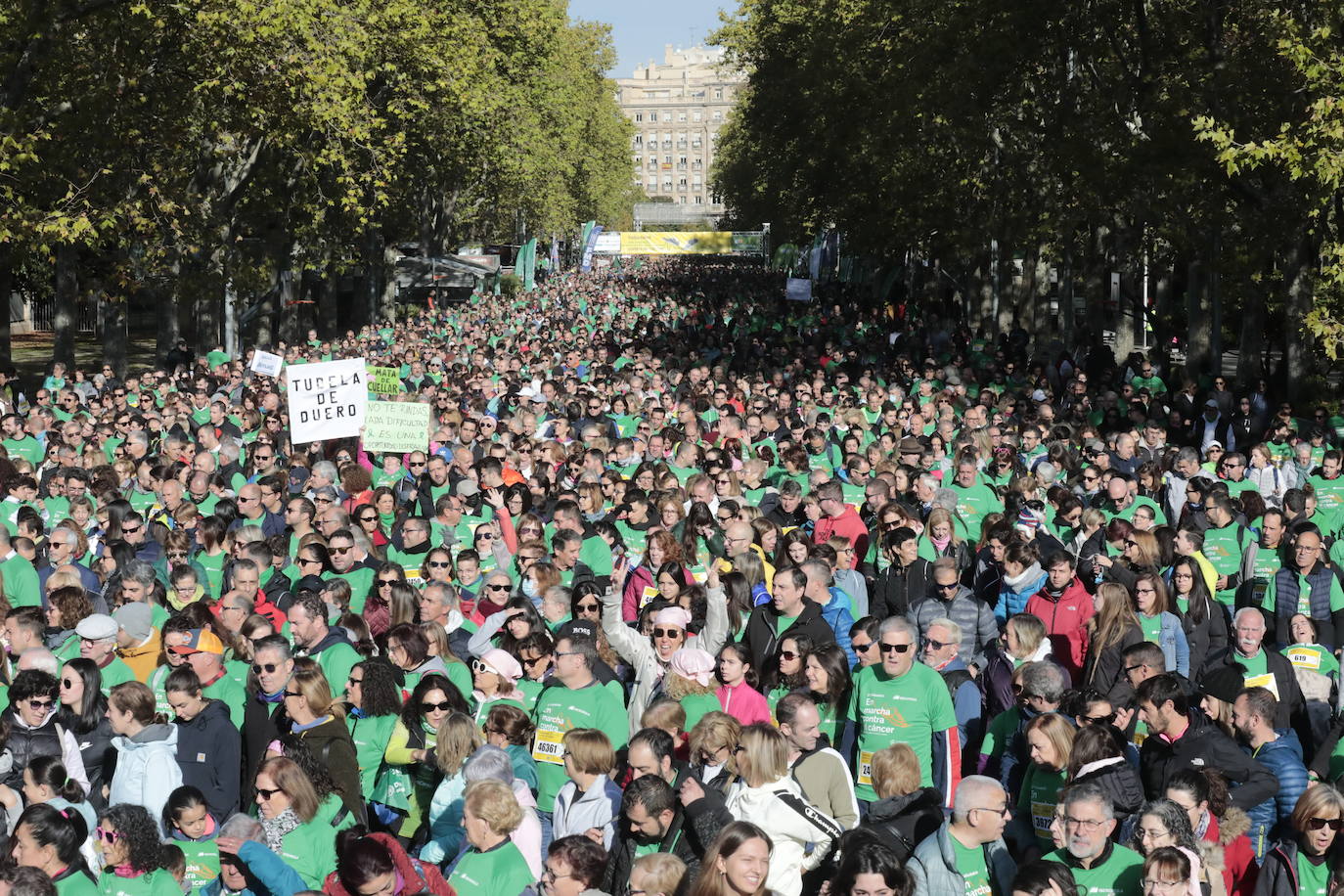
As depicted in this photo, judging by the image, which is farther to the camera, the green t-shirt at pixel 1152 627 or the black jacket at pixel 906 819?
the green t-shirt at pixel 1152 627

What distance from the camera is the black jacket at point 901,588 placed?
1027 centimetres

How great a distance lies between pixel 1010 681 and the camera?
320 inches

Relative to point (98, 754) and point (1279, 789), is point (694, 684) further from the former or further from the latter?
point (98, 754)

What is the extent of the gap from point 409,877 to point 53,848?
1.26 meters

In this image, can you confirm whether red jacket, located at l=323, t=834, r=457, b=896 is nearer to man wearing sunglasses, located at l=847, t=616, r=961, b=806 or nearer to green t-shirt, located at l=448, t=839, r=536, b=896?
green t-shirt, located at l=448, t=839, r=536, b=896

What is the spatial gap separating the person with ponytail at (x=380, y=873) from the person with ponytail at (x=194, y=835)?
720mm

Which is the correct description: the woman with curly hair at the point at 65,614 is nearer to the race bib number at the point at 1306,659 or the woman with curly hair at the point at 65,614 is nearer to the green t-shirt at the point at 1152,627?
the green t-shirt at the point at 1152,627

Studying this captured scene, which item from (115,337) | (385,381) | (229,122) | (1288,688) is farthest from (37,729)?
(115,337)

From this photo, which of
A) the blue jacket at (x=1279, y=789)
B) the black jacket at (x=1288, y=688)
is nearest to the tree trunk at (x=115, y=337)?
the black jacket at (x=1288, y=688)

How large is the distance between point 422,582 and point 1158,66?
1879 centimetres

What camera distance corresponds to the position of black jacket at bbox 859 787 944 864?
6309 mm

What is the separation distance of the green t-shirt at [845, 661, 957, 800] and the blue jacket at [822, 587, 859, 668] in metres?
1.52

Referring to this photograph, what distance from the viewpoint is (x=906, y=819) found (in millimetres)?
6523

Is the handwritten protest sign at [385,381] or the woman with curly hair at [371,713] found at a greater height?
the handwritten protest sign at [385,381]
